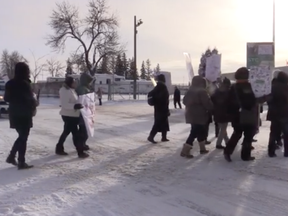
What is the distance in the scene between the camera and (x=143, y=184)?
A: 6867mm

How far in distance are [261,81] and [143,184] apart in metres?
3.35

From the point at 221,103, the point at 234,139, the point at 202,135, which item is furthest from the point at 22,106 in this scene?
the point at 221,103

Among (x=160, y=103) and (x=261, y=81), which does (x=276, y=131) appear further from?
(x=160, y=103)

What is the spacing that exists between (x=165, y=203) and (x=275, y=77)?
14.1 ft

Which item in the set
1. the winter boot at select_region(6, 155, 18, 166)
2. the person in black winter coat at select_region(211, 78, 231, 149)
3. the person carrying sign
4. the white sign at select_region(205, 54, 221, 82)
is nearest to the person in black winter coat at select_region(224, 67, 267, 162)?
the person in black winter coat at select_region(211, 78, 231, 149)

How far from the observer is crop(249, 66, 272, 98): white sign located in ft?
27.7

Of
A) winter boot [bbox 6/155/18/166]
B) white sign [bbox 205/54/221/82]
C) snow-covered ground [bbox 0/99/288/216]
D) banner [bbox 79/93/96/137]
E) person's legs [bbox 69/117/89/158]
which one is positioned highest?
white sign [bbox 205/54/221/82]

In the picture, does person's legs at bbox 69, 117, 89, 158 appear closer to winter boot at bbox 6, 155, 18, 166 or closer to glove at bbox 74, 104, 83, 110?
glove at bbox 74, 104, 83, 110

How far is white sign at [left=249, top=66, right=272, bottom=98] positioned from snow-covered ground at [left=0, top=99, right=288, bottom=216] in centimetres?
139

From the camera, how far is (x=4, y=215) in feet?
17.5

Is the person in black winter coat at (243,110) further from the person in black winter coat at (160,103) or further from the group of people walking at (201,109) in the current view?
the person in black winter coat at (160,103)

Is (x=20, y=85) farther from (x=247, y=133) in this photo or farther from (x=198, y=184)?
(x=247, y=133)

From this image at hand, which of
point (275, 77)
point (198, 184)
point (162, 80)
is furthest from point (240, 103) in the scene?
point (162, 80)

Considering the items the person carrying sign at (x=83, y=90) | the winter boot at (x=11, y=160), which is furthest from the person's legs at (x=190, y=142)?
the winter boot at (x=11, y=160)
